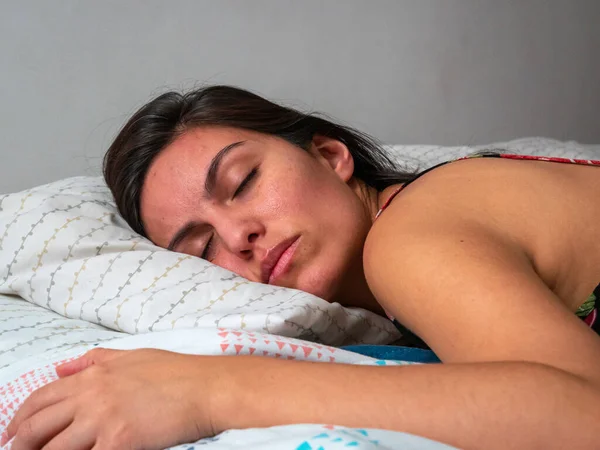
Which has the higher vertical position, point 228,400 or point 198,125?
point 198,125

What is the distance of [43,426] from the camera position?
68 cm

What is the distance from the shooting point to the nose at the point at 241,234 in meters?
1.09

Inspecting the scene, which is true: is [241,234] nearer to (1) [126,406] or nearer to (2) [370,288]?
(2) [370,288]

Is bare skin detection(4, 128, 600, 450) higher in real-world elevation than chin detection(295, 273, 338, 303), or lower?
higher

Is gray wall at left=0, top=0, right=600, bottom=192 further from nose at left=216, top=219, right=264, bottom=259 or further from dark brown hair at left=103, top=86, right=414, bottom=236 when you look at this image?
nose at left=216, top=219, right=264, bottom=259

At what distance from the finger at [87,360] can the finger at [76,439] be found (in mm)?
98

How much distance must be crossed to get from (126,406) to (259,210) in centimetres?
50

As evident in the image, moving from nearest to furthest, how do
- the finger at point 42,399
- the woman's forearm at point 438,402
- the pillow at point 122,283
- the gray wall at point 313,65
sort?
the woman's forearm at point 438,402
the finger at point 42,399
the pillow at point 122,283
the gray wall at point 313,65

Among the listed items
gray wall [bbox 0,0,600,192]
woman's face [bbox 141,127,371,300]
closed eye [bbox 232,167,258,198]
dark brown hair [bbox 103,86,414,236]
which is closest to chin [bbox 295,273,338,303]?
woman's face [bbox 141,127,371,300]

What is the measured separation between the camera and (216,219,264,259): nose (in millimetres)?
1091

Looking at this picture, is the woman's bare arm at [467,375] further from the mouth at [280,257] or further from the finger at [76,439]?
the mouth at [280,257]

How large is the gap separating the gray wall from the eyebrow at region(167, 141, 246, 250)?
3.23 ft

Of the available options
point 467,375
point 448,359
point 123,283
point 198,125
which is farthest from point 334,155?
point 467,375

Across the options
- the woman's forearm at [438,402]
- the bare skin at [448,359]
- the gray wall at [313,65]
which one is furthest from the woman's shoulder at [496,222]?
the gray wall at [313,65]
